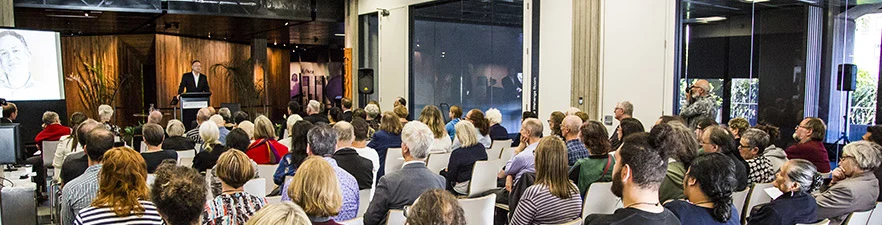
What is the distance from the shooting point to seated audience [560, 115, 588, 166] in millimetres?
5250

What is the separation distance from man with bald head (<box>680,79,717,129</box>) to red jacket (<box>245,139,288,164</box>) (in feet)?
15.6

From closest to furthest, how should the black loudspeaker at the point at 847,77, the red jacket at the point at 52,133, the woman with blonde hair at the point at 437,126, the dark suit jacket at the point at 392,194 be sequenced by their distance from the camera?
the dark suit jacket at the point at 392,194, the woman with blonde hair at the point at 437,126, the black loudspeaker at the point at 847,77, the red jacket at the point at 52,133

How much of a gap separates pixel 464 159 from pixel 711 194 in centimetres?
292

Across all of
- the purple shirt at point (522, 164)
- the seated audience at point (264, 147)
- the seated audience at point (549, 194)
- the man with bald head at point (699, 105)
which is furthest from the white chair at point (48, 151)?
the man with bald head at point (699, 105)

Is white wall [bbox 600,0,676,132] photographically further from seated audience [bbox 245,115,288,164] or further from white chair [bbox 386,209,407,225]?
white chair [bbox 386,209,407,225]

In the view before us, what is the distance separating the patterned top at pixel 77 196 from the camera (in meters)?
3.73

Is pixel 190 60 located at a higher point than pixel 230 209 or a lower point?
higher

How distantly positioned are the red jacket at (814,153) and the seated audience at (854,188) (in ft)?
4.65

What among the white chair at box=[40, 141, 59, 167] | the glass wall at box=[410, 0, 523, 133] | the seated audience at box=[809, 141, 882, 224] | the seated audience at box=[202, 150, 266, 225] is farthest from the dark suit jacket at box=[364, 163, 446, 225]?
the glass wall at box=[410, 0, 523, 133]

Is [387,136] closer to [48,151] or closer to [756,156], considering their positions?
[756,156]

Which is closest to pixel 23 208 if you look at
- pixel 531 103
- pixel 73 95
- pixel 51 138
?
pixel 51 138

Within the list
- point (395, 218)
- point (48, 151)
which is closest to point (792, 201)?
point (395, 218)

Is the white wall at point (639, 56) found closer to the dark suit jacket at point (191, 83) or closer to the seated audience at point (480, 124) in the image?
the seated audience at point (480, 124)

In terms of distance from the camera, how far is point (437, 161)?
19.4 ft
